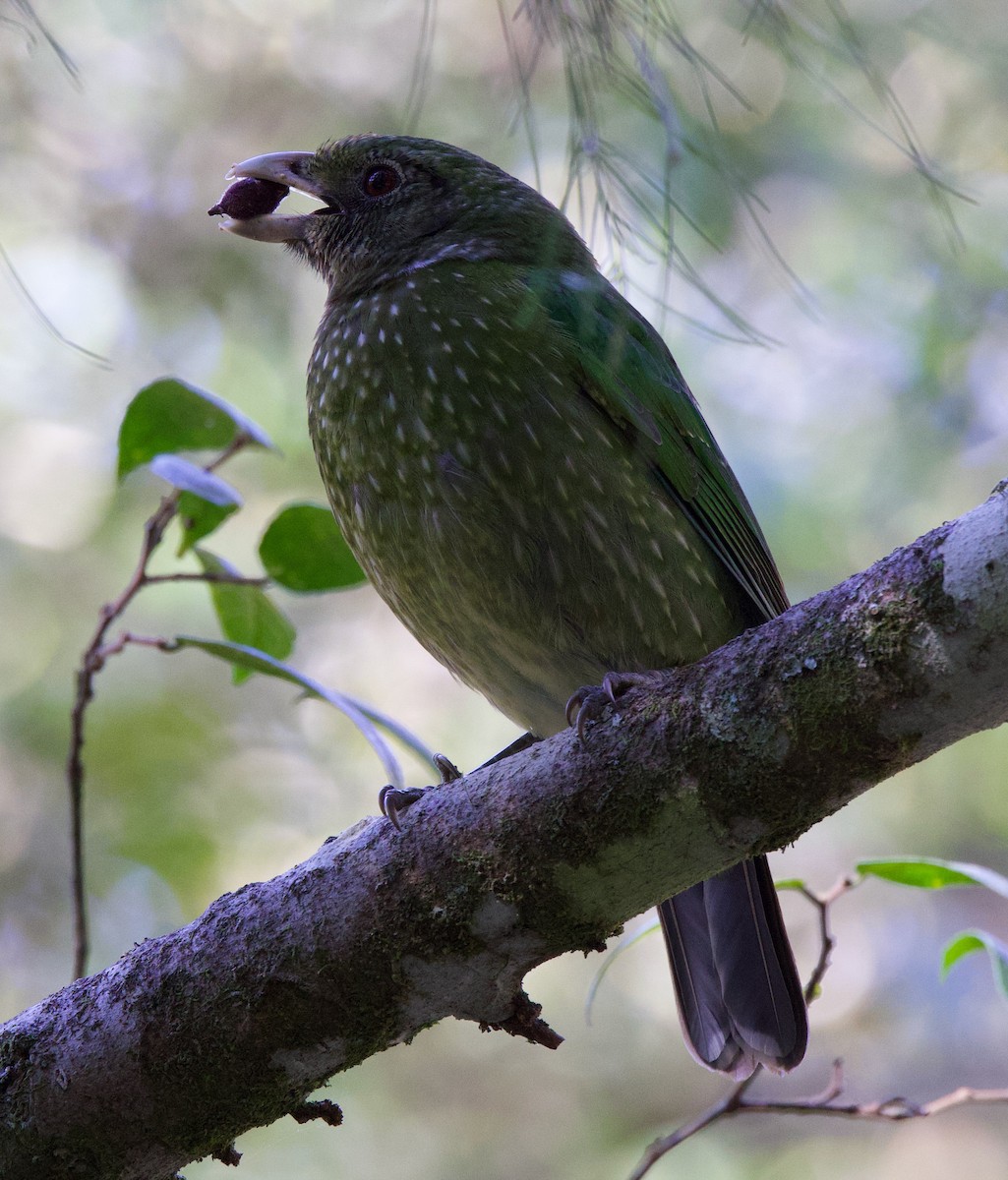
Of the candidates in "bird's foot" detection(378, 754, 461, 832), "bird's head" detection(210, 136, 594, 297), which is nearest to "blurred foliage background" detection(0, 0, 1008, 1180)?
"bird's head" detection(210, 136, 594, 297)

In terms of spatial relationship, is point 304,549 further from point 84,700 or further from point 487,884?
point 487,884

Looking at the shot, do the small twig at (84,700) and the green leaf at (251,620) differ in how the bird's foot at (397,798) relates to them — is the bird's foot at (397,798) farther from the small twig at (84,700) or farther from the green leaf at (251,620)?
the green leaf at (251,620)

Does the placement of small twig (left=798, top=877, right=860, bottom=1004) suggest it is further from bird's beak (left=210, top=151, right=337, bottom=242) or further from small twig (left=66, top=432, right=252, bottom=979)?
bird's beak (left=210, top=151, right=337, bottom=242)

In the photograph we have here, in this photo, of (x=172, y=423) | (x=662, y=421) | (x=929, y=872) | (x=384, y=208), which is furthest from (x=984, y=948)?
(x=384, y=208)

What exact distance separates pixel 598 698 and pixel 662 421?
100 centimetres

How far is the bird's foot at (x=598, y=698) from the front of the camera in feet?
5.95

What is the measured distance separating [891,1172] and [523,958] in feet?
16.0

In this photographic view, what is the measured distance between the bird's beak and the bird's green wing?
2.46 feet

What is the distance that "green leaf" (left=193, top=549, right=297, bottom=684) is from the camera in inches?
108

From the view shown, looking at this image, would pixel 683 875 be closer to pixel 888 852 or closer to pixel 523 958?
pixel 523 958

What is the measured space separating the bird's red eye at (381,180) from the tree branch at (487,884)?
1677 mm

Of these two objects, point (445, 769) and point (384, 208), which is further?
point (384, 208)

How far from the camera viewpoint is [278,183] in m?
3.24

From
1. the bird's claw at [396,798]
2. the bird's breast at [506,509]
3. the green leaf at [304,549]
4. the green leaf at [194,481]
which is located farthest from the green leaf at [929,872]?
the green leaf at [194,481]
